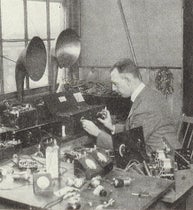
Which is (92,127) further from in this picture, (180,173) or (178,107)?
(178,107)

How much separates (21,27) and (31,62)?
97 cm

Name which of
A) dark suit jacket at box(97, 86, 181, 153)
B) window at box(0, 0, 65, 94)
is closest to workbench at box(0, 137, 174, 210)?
dark suit jacket at box(97, 86, 181, 153)

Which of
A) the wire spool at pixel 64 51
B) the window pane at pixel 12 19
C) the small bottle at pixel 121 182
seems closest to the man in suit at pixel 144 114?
the small bottle at pixel 121 182

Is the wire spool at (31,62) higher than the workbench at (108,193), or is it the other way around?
the wire spool at (31,62)

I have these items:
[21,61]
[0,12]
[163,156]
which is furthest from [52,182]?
[0,12]

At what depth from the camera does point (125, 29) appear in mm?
Answer: 5637

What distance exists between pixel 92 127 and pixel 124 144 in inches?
30.4

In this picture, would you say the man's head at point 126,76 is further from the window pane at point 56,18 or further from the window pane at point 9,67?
the window pane at point 56,18

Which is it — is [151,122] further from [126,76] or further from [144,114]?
[126,76]

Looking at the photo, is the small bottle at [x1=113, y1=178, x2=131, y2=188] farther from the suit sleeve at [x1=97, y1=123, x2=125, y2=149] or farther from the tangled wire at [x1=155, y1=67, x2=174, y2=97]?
the tangled wire at [x1=155, y1=67, x2=174, y2=97]

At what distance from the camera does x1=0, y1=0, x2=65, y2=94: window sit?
177 inches

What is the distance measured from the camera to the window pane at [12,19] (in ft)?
14.7

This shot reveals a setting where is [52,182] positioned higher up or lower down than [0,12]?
lower down

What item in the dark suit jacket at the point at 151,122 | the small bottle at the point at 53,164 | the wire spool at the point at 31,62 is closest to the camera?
the small bottle at the point at 53,164
